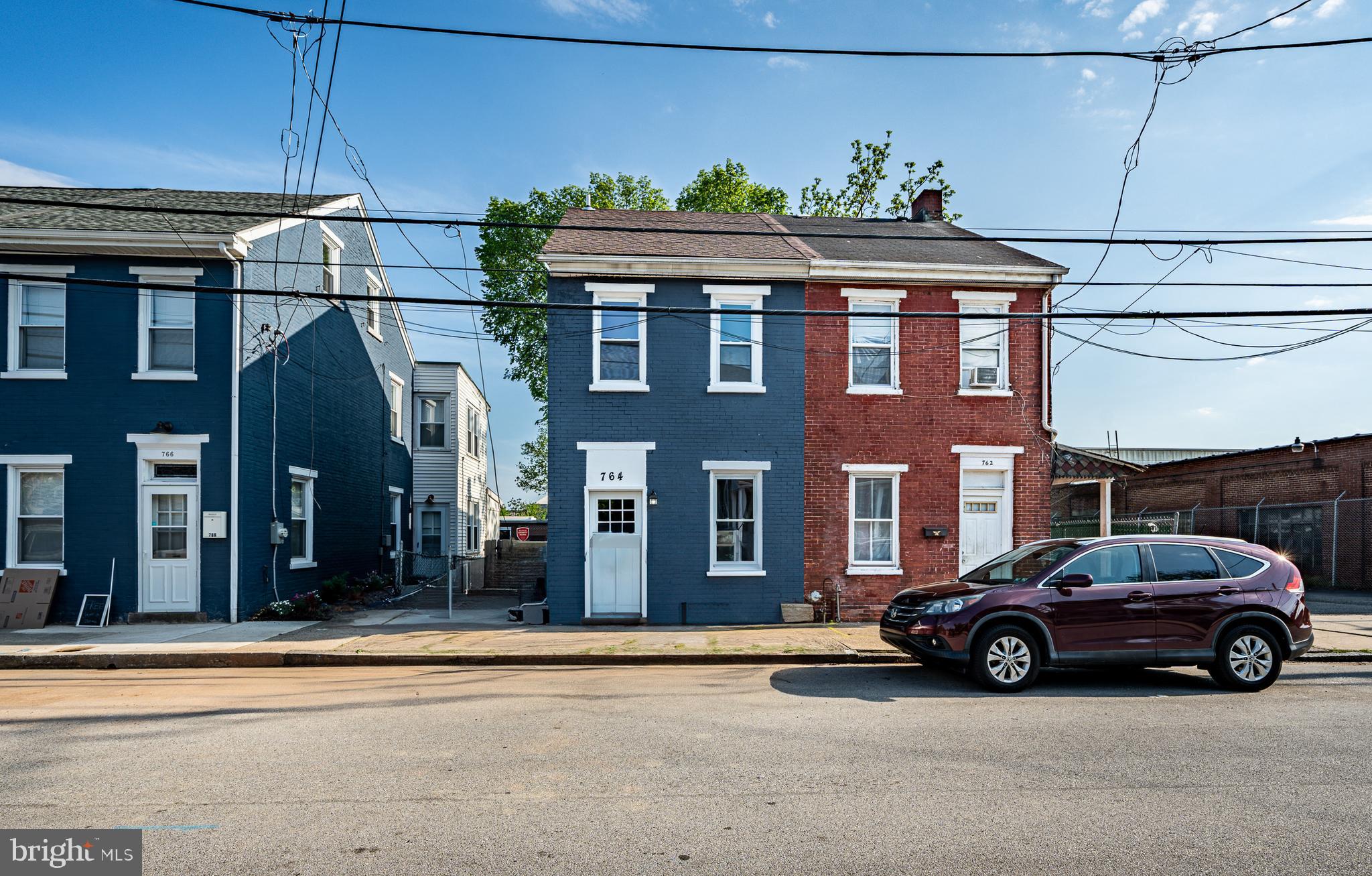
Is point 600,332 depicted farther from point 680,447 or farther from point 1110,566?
point 1110,566

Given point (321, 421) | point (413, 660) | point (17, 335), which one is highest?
point (17, 335)

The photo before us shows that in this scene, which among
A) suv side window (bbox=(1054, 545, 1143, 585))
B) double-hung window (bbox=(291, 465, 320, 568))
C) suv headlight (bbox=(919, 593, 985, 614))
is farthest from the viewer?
double-hung window (bbox=(291, 465, 320, 568))

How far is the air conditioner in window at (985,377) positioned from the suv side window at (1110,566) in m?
6.05

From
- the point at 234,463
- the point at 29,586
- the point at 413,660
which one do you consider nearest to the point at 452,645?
the point at 413,660

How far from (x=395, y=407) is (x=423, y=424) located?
6.30ft

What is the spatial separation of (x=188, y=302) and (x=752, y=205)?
21630 millimetres

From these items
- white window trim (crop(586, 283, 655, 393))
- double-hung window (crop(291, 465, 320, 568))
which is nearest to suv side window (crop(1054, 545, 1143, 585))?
white window trim (crop(586, 283, 655, 393))

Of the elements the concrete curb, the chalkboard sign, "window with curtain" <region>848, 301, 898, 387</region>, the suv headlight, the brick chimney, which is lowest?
the concrete curb

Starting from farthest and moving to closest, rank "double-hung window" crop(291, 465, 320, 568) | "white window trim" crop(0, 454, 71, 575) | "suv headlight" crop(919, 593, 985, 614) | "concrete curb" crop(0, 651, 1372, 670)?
"double-hung window" crop(291, 465, 320, 568), "white window trim" crop(0, 454, 71, 575), "concrete curb" crop(0, 651, 1372, 670), "suv headlight" crop(919, 593, 985, 614)

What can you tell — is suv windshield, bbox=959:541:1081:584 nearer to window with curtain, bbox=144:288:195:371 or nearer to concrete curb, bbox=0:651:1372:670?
concrete curb, bbox=0:651:1372:670

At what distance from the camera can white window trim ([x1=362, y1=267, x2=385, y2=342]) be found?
20.8 metres

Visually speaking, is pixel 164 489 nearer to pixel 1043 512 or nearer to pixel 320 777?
pixel 320 777

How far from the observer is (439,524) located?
2498cm

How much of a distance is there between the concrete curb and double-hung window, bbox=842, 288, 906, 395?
541 cm
